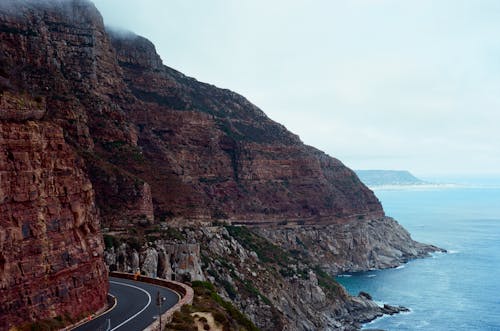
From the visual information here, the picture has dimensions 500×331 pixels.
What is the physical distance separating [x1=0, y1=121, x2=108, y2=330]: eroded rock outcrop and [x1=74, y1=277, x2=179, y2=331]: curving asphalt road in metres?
1.30

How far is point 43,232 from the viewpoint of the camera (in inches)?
1075

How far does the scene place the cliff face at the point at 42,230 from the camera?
81.4 feet

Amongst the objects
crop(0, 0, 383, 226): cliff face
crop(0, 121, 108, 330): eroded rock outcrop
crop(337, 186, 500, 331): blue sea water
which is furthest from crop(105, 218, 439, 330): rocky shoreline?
crop(0, 121, 108, 330): eroded rock outcrop

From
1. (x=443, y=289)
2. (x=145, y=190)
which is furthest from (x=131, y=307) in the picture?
(x=443, y=289)

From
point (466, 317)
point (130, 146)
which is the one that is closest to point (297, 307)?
point (466, 317)

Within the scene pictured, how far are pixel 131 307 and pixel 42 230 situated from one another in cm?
1046

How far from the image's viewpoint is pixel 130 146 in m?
76.7

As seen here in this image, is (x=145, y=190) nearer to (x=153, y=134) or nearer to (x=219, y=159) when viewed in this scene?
(x=153, y=134)

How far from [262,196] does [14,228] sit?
102 metres

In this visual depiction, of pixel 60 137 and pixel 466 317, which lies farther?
pixel 466 317

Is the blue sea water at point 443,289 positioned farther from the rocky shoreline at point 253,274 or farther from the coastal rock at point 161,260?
the coastal rock at point 161,260

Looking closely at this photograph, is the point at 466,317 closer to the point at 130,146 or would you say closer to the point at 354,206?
the point at 130,146

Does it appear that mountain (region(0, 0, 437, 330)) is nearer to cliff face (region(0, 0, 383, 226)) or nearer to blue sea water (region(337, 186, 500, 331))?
cliff face (region(0, 0, 383, 226))

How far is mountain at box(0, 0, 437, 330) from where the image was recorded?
90.1 ft
